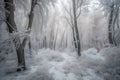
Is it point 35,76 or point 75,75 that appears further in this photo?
point 75,75

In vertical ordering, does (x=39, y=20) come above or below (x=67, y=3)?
below

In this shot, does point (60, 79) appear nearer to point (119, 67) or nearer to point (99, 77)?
point (99, 77)

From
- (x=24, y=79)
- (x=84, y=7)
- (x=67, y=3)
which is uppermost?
(x=67, y=3)

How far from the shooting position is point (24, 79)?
4.71 m

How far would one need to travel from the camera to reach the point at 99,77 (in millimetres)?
5188

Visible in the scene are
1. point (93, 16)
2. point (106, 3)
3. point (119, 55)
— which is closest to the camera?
point (119, 55)

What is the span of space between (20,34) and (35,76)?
2672 millimetres

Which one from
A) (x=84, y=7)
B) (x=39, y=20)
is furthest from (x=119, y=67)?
(x=84, y=7)

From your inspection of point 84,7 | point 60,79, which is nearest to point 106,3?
point 84,7

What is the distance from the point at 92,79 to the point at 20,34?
15.4 ft

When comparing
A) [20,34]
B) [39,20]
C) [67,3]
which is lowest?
[20,34]

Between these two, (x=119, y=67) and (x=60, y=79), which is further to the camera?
(x=119, y=67)

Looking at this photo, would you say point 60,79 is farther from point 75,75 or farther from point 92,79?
point 92,79

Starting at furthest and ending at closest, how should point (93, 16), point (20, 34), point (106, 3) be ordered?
1. point (93, 16)
2. point (106, 3)
3. point (20, 34)
